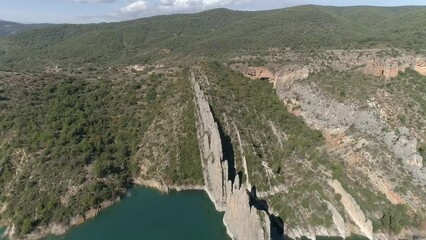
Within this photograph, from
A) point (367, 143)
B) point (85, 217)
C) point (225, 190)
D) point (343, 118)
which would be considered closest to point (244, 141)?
point (225, 190)

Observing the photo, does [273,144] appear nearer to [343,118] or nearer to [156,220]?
[343,118]

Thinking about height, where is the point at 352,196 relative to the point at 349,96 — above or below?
below

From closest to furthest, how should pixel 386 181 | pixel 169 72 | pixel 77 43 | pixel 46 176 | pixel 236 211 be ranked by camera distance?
1. pixel 236 211
2. pixel 386 181
3. pixel 46 176
4. pixel 169 72
5. pixel 77 43

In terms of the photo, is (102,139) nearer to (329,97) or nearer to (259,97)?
(259,97)

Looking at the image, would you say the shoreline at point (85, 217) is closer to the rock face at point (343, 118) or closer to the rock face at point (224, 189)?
the rock face at point (224, 189)

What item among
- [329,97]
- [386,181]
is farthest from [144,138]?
[386,181]

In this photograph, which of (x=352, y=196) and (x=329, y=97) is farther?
(x=329, y=97)
